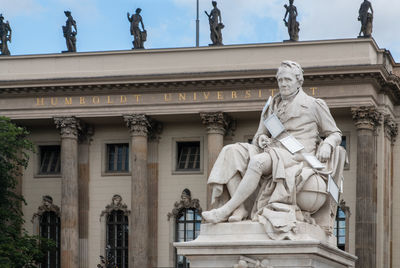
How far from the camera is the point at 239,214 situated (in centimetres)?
1645

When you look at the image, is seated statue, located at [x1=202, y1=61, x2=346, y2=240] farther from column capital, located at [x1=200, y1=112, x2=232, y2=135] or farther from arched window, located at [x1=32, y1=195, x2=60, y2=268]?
arched window, located at [x1=32, y1=195, x2=60, y2=268]

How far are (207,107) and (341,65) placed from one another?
669 cm

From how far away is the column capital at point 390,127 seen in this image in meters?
62.6

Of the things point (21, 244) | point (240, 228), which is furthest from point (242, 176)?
point (21, 244)

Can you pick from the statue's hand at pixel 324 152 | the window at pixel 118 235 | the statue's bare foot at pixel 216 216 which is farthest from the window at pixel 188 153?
the statue's bare foot at pixel 216 216

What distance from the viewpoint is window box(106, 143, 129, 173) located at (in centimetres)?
6638

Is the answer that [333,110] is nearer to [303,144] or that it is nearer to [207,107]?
[207,107]

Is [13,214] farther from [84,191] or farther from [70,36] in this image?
[70,36]

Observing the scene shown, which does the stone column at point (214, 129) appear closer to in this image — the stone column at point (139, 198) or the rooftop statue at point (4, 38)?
the stone column at point (139, 198)

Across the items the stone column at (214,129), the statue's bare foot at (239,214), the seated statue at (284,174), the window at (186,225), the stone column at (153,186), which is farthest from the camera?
the window at (186,225)

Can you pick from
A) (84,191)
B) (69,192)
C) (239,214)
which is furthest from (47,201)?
(239,214)

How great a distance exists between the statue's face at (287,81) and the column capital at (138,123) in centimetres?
4658

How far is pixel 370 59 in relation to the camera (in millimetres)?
61156

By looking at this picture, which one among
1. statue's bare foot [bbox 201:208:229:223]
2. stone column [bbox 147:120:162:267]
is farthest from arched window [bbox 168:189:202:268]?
statue's bare foot [bbox 201:208:229:223]
